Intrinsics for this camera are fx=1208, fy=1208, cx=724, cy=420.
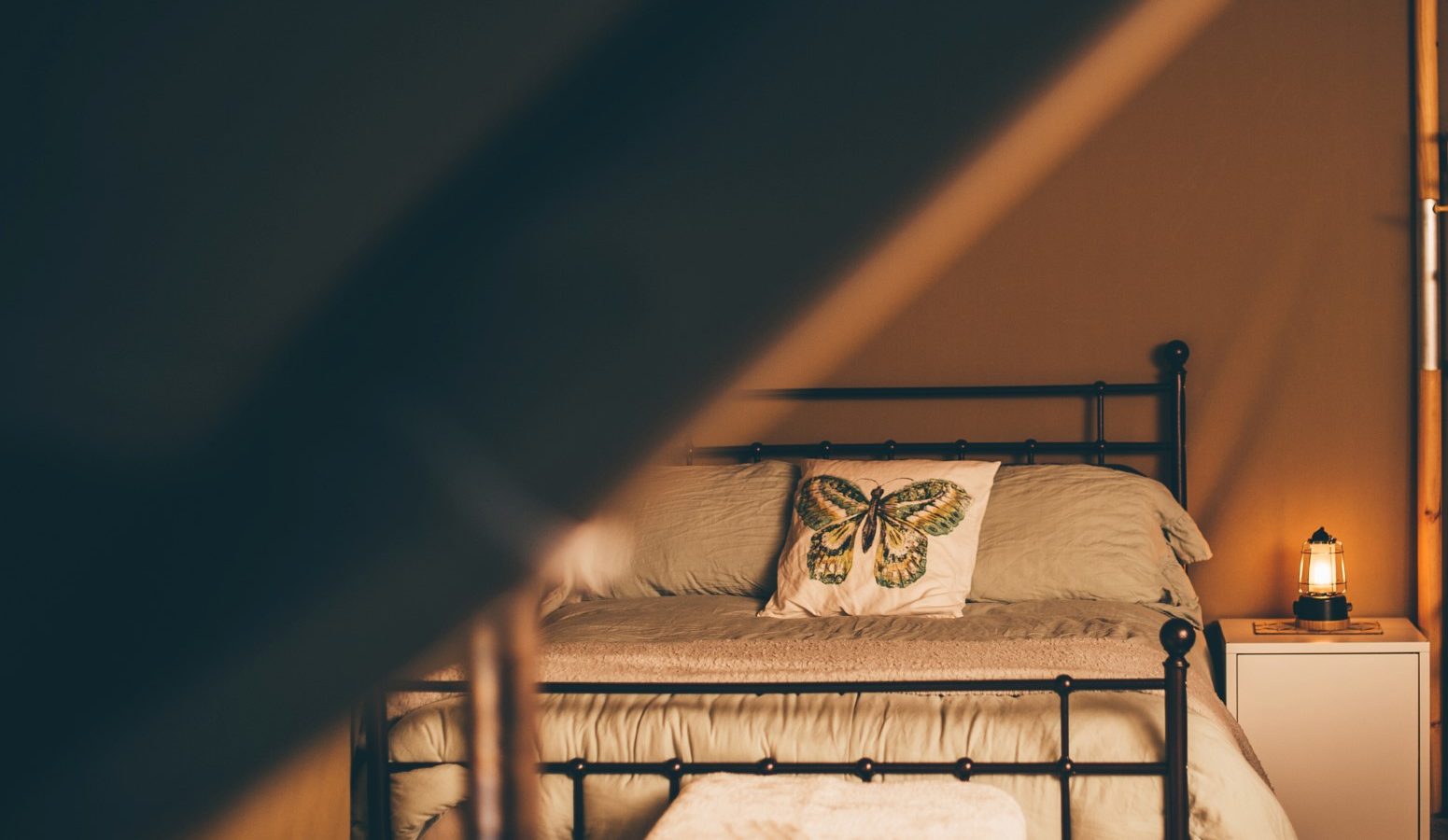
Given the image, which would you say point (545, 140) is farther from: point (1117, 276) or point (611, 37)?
point (1117, 276)

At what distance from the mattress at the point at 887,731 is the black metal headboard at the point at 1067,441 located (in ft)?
3.43

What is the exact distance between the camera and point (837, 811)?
1.48 meters

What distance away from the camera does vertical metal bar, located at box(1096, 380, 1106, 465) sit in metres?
3.06

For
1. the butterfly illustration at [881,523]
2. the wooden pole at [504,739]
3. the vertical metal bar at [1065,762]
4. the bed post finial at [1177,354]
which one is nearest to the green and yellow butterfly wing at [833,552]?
the butterfly illustration at [881,523]

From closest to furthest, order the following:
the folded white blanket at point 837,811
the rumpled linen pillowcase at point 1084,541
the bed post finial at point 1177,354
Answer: the folded white blanket at point 837,811 → the rumpled linen pillowcase at point 1084,541 → the bed post finial at point 1177,354

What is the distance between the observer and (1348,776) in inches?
104

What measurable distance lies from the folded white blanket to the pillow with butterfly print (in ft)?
2.81

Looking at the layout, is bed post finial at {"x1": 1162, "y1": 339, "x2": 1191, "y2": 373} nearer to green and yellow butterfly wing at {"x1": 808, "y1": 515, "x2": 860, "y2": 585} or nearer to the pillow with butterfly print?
the pillow with butterfly print

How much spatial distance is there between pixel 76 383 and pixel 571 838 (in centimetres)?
183

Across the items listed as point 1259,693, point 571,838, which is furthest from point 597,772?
point 1259,693

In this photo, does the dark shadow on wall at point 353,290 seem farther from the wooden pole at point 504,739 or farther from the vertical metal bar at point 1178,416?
the vertical metal bar at point 1178,416

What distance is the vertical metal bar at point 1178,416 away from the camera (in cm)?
300

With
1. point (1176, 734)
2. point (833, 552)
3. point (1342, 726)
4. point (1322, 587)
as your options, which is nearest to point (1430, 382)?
point (1322, 587)

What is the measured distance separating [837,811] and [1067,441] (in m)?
1.86
